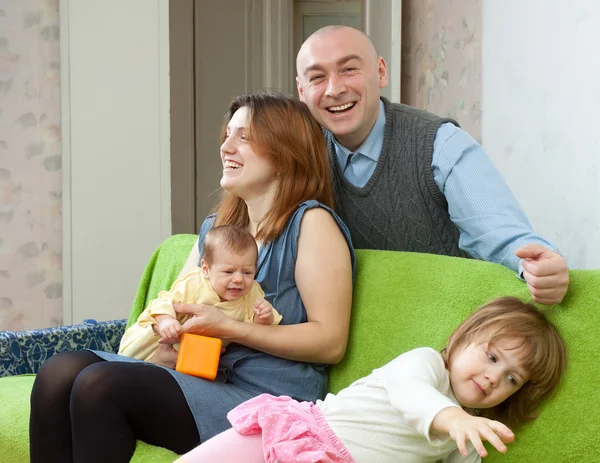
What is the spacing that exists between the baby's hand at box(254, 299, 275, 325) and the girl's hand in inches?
2.2

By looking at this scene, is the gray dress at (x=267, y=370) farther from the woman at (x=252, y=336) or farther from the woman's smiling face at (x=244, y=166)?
the woman's smiling face at (x=244, y=166)

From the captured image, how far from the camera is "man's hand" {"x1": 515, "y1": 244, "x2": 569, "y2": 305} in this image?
1356 mm

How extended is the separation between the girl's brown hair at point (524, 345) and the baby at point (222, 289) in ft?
1.51

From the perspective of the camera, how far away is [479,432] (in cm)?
111

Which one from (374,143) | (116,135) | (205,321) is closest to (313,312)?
(205,321)

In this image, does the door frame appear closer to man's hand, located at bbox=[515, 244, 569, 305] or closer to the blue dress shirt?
the blue dress shirt

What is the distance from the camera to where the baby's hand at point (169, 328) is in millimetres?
1635

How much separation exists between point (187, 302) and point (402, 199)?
62 centimetres

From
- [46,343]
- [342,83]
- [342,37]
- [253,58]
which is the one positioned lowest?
[46,343]

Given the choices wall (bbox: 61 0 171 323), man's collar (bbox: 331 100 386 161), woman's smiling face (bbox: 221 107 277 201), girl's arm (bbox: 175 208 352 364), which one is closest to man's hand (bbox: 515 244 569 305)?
girl's arm (bbox: 175 208 352 364)

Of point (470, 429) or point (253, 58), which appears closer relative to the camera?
point (470, 429)

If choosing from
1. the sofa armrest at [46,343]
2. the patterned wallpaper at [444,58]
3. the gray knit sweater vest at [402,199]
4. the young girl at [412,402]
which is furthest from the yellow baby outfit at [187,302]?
the patterned wallpaper at [444,58]

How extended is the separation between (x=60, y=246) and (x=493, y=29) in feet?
6.27

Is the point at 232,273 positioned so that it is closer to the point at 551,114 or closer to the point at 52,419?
the point at 52,419
